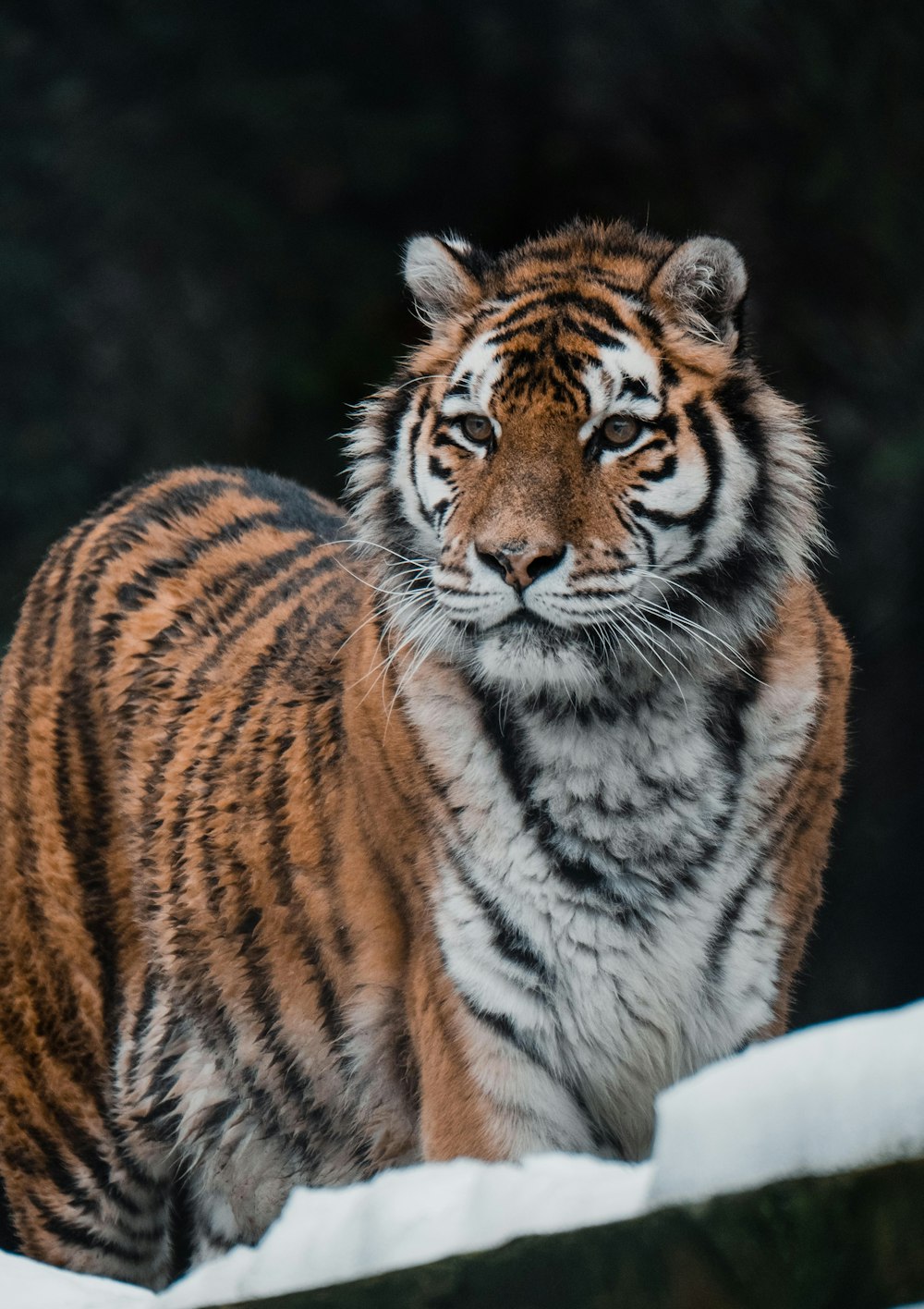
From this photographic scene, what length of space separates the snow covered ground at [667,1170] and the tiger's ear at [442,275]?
153 cm

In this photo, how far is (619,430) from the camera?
85.4 inches

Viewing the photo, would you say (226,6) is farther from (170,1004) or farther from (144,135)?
(170,1004)

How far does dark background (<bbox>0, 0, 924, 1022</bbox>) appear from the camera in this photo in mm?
5184

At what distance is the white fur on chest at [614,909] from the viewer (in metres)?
2.14

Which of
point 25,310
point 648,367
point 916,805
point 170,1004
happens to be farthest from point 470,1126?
point 25,310

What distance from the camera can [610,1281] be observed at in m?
1.03

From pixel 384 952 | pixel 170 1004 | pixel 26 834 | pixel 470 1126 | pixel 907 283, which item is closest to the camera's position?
pixel 470 1126

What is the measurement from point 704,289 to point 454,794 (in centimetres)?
81

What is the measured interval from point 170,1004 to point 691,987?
98 centimetres

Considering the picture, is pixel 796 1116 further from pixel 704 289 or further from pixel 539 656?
pixel 704 289

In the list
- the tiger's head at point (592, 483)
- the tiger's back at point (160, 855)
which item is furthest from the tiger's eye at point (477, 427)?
the tiger's back at point (160, 855)

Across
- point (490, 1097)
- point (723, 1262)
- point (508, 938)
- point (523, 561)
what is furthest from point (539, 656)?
point (723, 1262)

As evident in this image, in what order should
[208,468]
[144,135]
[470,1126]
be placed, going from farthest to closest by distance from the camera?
[144,135], [208,468], [470,1126]

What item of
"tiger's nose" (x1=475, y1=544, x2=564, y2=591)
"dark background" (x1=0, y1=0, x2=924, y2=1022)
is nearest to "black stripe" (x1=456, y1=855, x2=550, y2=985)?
"tiger's nose" (x1=475, y1=544, x2=564, y2=591)
